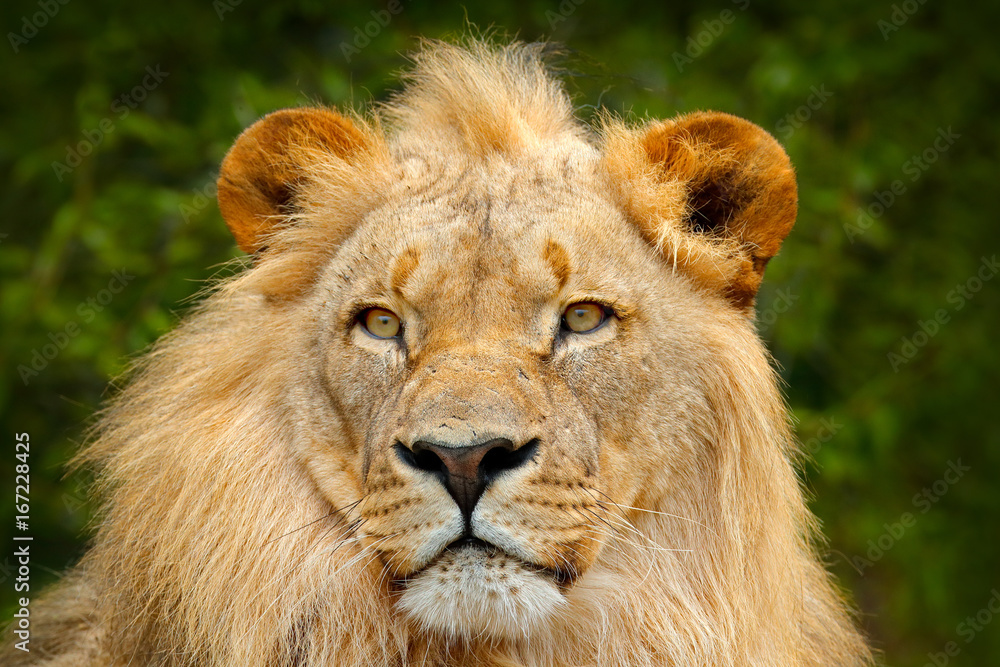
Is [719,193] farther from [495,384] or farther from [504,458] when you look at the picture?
[504,458]

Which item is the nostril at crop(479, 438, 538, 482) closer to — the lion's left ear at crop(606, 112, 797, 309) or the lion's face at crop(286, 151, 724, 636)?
the lion's face at crop(286, 151, 724, 636)

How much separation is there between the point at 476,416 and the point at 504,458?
0.10 m

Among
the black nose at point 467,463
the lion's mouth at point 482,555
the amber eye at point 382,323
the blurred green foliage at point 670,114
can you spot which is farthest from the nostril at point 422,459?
the blurred green foliage at point 670,114

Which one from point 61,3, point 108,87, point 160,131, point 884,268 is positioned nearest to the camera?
point 160,131

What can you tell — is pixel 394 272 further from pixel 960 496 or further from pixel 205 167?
pixel 960 496

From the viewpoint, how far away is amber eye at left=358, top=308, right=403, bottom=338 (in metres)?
2.29

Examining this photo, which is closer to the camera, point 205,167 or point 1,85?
point 205,167

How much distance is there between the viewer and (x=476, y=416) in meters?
1.94

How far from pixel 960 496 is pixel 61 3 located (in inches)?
194

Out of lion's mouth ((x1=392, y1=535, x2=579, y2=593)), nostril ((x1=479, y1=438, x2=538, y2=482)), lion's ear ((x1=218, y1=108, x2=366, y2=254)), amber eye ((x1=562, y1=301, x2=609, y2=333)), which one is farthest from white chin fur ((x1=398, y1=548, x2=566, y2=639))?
lion's ear ((x1=218, y1=108, x2=366, y2=254))

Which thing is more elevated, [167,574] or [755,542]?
[755,542]

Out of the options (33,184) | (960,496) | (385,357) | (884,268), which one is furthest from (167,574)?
(960,496)

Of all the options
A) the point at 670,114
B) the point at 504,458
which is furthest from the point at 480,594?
the point at 670,114

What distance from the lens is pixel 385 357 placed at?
2.25 metres
